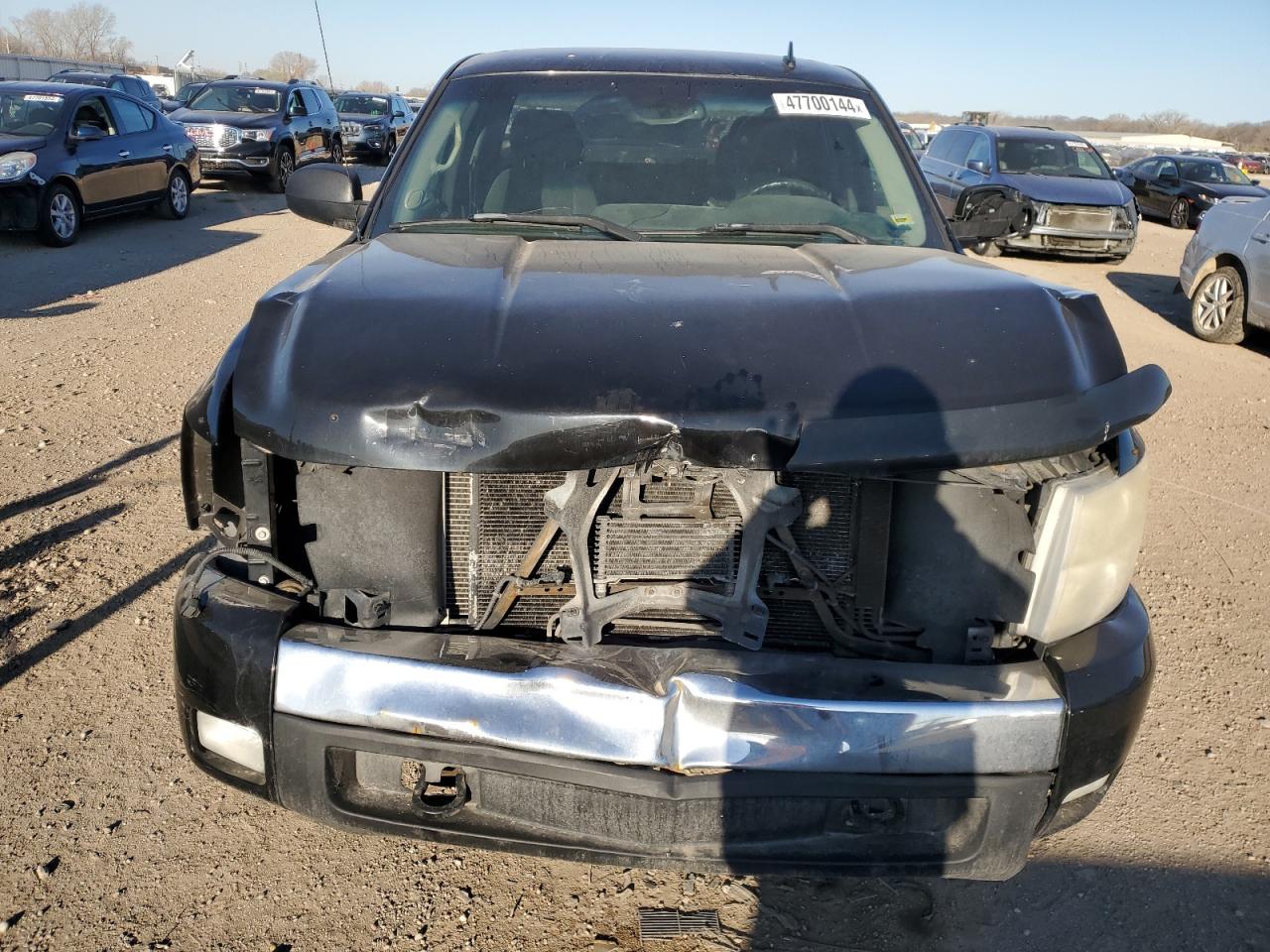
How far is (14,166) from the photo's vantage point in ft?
32.2

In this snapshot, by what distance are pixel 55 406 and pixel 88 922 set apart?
4.06 meters

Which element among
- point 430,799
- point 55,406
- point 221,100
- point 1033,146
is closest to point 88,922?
point 430,799

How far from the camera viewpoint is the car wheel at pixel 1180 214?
768 inches

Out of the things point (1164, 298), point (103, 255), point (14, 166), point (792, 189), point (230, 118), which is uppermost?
point (230, 118)

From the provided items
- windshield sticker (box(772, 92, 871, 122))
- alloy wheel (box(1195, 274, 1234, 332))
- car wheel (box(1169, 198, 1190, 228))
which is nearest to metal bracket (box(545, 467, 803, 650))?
windshield sticker (box(772, 92, 871, 122))

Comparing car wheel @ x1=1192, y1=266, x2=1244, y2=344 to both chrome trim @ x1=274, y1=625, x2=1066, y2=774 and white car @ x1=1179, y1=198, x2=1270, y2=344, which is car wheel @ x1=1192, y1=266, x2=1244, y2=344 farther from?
chrome trim @ x1=274, y1=625, x2=1066, y2=774

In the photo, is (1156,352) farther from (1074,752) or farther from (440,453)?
(440,453)

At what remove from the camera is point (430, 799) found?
2.12 m

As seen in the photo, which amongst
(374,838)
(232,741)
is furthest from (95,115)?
(232,741)

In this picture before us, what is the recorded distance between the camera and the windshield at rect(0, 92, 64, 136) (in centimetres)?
1054

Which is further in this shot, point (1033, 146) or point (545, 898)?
point (1033, 146)

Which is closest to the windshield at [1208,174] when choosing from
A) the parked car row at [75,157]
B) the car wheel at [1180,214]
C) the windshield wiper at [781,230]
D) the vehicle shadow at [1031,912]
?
the car wheel at [1180,214]

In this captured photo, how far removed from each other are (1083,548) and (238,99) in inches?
702

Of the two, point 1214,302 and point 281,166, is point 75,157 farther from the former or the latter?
point 1214,302
